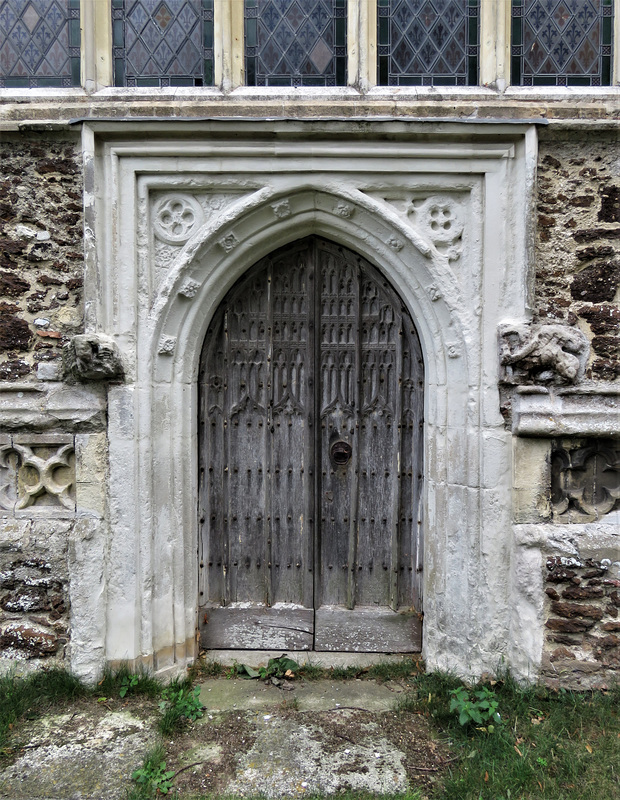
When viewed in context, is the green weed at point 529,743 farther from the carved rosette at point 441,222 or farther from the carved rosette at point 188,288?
the carved rosette at point 188,288

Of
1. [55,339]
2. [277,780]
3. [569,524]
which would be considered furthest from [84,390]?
[569,524]

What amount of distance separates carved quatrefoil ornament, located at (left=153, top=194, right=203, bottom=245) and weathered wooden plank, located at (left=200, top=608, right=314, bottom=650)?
7.40ft

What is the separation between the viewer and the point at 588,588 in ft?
9.17

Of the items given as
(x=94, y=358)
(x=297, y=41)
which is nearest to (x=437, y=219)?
(x=297, y=41)

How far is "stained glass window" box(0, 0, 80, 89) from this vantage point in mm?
3004

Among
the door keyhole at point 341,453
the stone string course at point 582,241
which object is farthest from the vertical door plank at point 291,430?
the stone string course at point 582,241

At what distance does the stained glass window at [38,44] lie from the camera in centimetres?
300

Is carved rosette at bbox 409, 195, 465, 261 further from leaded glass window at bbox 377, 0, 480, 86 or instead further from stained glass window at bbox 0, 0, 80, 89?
stained glass window at bbox 0, 0, 80, 89

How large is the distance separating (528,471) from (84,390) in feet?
8.08

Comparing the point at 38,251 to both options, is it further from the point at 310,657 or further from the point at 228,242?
the point at 310,657

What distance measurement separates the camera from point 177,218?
2.94 metres

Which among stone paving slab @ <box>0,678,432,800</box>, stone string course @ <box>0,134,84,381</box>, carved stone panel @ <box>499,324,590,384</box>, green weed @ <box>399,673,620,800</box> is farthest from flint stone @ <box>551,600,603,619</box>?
stone string course @ <box>0,134,84,381</box>

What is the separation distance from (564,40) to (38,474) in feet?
12.5

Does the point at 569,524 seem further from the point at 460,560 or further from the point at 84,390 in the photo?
the point at 84,390
